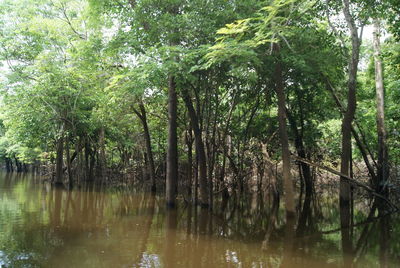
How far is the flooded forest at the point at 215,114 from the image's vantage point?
7.75 m

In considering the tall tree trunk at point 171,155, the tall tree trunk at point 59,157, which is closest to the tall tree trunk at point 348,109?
the tall tree trunk at point 171,155

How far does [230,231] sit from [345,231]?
3260 millimetres

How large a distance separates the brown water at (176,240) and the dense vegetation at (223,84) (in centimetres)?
183

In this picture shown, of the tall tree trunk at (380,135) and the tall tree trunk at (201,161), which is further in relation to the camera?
the tall tree trunk at (380,135)

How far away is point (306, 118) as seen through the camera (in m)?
16.4

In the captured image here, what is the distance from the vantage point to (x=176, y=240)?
8.28 metres

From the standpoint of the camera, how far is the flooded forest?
7.75 m

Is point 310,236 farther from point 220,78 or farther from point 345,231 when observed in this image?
point 220,78

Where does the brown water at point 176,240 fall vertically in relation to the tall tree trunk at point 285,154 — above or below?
below

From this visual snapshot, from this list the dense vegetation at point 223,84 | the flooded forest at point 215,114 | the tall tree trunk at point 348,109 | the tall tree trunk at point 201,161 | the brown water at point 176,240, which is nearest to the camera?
the brown water at point 176,240

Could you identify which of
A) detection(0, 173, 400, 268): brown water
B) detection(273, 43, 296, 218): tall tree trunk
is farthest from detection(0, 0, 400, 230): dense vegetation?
detection(0, 173, 400, 268): brown water

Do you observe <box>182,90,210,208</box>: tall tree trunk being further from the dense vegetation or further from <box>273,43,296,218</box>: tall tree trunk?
<box>273,43,296,218</box>: tall tree trunk

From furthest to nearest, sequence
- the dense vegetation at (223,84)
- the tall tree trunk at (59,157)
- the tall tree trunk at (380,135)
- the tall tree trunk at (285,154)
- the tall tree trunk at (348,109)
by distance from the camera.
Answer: the tall tree trunk at (59,157)
the tall tree trunk at (380,135)
the tall tree trunk at (285,154)
the tall tree trunk at (348,109)
the dense vegetation at (223,84)

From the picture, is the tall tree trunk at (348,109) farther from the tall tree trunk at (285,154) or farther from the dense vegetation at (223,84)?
the tall tree trunk at (285,154)
